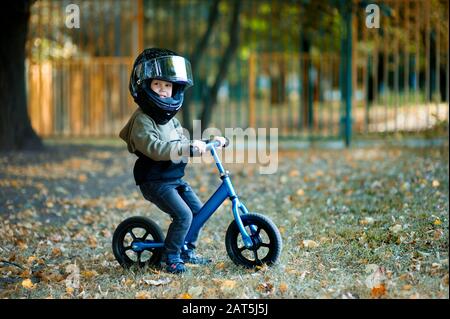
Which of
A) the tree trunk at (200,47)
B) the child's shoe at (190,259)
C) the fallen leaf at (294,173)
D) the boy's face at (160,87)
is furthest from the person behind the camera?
the tree trunk at (200,47)

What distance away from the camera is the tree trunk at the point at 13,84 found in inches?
435

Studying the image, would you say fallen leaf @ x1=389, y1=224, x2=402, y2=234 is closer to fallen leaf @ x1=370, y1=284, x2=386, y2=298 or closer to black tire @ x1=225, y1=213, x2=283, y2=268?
black tire @ x1=225, y1=213, x2=283, y2=268

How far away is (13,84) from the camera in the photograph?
1136 centimetres

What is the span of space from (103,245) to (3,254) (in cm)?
87

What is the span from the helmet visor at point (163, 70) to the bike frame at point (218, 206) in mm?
556

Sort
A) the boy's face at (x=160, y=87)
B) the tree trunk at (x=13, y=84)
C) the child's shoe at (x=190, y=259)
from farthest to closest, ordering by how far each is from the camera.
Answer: the tree trunk at (x=13, y=84) → the child's shoe at (x=190, y=259) → the boy's face at (x=160, y=87)

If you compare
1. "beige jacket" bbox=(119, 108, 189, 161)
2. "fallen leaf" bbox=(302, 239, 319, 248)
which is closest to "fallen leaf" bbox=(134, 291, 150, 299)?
"beige jacket" bbox=(119, 108, 189, 161)

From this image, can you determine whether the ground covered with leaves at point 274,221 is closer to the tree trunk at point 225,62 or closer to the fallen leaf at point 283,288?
the fallen leaf at point 283,288

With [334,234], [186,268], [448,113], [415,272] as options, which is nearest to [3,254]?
[186,268]

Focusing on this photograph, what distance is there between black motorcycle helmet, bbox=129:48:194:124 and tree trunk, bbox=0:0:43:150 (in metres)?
6.41

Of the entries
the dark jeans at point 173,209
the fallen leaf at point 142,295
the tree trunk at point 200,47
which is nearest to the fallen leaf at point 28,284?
the fallen leaf at point 142,295

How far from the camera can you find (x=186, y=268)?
16.9ft

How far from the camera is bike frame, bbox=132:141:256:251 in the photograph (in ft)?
16.4

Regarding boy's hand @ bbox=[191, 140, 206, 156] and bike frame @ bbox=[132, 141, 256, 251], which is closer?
boy's hand @ bbox=[191, 140, 206, 156]
